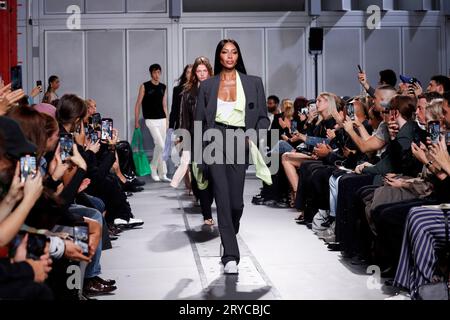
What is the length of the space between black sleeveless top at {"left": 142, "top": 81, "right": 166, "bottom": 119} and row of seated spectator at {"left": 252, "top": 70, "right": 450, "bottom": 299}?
4144mm

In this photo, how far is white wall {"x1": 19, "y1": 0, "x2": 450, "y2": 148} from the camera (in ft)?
43.2

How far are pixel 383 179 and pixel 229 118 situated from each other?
113 centimetres

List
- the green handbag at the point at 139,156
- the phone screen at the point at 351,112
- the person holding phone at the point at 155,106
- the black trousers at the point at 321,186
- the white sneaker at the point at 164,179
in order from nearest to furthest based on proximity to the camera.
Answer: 1. the phone screen at the point at 351,112
2. the black trousers at the point at 321,186
3. the white sneaker at the point at 164,179
4. the person holding phone at the point at 155,106
5. the green handbag at the point at 139,156

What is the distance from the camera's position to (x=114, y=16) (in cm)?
1318

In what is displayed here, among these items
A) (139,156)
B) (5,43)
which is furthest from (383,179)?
(139,156)

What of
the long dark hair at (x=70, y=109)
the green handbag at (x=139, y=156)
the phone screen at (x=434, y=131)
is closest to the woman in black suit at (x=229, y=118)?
the long dark hair at (x=70, y=109)

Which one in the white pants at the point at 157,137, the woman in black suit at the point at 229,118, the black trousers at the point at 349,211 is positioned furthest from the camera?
the white pants at the point at 157,137

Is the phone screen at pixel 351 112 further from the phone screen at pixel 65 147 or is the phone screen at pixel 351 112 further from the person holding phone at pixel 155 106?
the person holding phone at pixel 155 106

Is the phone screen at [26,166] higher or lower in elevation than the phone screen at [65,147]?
lower

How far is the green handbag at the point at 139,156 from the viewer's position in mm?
12445

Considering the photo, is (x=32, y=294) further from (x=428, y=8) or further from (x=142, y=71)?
(x=428, y=8)

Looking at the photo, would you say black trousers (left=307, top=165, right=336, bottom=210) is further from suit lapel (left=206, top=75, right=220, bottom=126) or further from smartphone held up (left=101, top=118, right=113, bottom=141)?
smartphone held up (left=101, top=118, right=113, bottom=141)

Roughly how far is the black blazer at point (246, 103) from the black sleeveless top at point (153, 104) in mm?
6512
